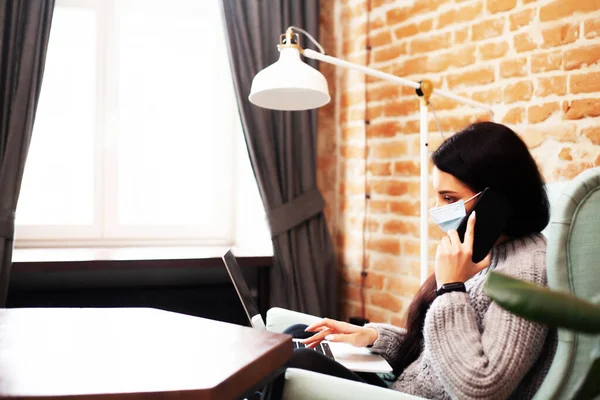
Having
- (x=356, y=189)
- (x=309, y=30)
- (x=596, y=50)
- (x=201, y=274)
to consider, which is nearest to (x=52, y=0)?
(x=309, y=30)

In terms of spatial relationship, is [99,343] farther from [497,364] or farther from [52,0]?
[52,0]

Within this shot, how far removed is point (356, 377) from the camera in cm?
132

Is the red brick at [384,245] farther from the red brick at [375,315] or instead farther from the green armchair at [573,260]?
the green armchair at [573,260]

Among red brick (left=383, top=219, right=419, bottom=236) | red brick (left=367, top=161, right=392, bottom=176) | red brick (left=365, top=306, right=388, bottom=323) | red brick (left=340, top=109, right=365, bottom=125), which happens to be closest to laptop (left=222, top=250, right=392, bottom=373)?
red brick (left=383, top=219, right=419, bottom=236)

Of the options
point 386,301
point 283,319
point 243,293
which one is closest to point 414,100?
point 386,301

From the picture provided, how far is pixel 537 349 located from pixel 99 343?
77 centimetres

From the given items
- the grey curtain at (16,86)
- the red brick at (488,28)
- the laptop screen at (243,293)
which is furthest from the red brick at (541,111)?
the grey curtain at (16,86)

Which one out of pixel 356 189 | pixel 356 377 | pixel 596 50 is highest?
pixel 596 50

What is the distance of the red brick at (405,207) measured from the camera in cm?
248

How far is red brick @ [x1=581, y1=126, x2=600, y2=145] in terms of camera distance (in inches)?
71.0

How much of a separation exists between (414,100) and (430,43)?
0.24m

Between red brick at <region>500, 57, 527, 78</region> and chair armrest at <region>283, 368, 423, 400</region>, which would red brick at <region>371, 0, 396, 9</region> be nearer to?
red brick at <region>500, 57, 527, 78</region>

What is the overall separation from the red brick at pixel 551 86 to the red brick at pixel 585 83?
3 cm

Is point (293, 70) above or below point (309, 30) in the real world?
below
